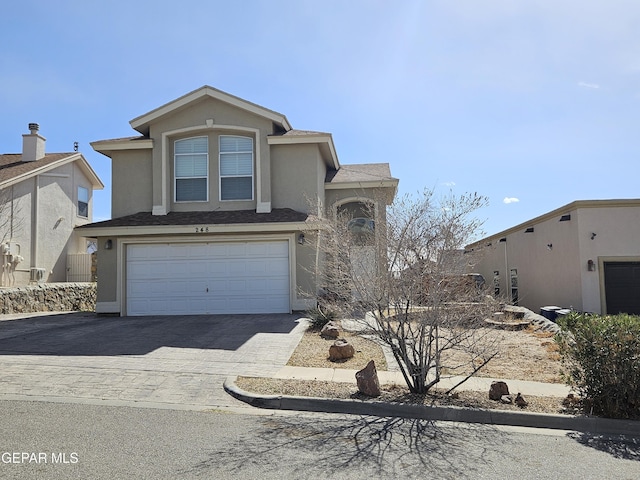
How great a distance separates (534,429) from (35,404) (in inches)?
255

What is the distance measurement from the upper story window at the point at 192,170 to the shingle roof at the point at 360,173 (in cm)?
464

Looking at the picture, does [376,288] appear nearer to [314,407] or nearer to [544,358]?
[314,407]

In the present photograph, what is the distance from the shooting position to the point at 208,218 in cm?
1583

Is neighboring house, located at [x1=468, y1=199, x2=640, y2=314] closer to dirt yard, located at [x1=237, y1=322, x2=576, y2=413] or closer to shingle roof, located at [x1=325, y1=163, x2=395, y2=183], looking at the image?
dirt yard, located at [x1=237, y1=322, x2=576, y2=413]

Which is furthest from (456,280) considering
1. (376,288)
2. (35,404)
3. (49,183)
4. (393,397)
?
(49,183)

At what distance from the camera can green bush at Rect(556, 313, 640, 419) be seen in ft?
20.3

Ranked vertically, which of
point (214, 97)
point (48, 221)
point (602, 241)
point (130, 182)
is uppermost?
point (214, 97)

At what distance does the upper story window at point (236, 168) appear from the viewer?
16.7 meters

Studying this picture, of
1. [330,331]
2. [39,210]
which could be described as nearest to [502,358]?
[330,331]

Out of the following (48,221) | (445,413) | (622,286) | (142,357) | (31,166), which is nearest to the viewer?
(445,413)

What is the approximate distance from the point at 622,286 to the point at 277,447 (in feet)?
42.7

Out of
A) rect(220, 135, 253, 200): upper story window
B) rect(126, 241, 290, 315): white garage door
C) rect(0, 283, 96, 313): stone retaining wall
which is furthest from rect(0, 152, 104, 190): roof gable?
rect(220, 135, 253, 200): upper story window

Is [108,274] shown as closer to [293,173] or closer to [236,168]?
[236,168]

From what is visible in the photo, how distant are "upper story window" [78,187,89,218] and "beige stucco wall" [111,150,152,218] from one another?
361 inches
